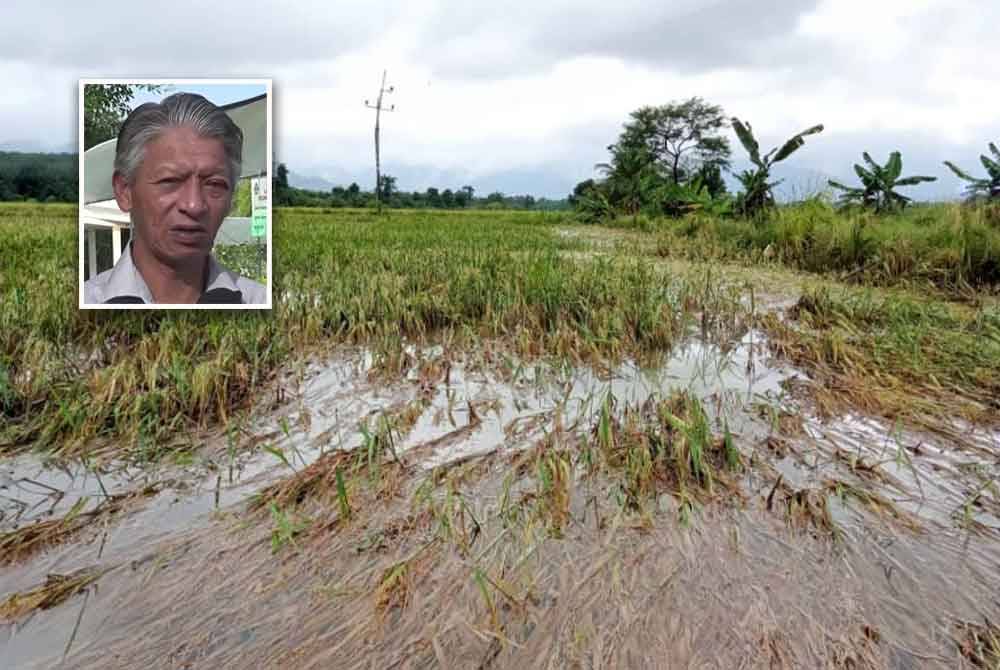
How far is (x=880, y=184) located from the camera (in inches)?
452

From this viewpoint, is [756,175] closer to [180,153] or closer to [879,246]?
[879,246]

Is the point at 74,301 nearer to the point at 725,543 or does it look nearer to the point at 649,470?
the point at 649,470

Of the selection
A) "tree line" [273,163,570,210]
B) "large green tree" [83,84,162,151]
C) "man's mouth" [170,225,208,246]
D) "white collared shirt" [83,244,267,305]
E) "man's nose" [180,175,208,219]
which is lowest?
"white collared shirt" [83,244,267,305]

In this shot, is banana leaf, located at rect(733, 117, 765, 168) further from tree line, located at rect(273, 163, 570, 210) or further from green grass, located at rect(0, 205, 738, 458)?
tree line, located at rect(273, 163, 570, 210)

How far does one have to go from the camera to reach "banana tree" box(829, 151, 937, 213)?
440 inches

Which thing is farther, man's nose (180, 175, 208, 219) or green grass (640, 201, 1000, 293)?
green grass (640, 201, 1000, 293)

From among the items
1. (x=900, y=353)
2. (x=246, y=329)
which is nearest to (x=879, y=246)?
(x=900, y=353)

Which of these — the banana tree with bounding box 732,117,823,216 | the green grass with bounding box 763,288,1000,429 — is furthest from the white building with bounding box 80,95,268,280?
the banana tree with bounding box 732,117,823,216

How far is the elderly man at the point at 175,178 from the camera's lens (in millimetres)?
1831

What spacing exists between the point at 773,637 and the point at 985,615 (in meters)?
0.50

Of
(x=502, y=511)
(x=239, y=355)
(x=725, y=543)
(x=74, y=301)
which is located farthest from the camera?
(x=74, y=301)

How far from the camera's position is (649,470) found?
1.77 metres

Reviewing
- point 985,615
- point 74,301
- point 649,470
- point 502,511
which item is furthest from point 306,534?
point 74,301

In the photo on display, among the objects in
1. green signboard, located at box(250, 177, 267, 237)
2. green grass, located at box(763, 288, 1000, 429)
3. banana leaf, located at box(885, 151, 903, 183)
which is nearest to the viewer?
green signboard, located at box(250, 177, 267, 237)
